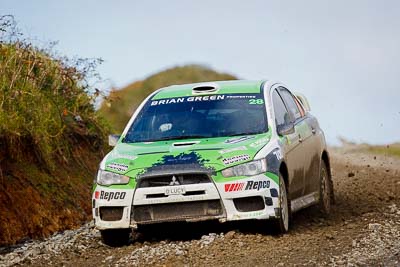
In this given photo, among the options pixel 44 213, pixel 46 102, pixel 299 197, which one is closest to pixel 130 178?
pixel 299 197

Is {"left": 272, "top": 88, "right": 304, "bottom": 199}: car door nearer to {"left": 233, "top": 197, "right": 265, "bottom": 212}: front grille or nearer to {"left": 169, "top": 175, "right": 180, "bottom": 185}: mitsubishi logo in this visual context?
{"left": 233, "top": 197, "right": 265, "bottom": 212}: front grille

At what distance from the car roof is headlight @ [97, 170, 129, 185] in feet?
5.68

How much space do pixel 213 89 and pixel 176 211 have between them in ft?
6.93

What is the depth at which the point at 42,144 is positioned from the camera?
14.5 meters

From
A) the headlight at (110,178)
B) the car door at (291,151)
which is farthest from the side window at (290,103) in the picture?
the headlight at (110,178)

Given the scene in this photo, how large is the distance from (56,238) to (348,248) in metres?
3.87

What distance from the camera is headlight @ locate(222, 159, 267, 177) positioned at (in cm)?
1061

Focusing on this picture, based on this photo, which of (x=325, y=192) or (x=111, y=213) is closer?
(x=111, y=213)

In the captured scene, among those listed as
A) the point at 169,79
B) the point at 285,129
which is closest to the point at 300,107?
the point at 285,129

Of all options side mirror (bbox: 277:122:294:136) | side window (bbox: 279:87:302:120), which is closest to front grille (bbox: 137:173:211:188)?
side mirror (bbox: 277:122:294:136)

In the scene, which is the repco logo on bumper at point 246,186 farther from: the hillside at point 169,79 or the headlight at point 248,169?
the hillside at point 169,79

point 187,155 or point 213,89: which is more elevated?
point 213,89

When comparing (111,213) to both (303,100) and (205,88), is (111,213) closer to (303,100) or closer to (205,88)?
(205,88)

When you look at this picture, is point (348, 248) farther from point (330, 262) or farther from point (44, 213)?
point (44, 213)
